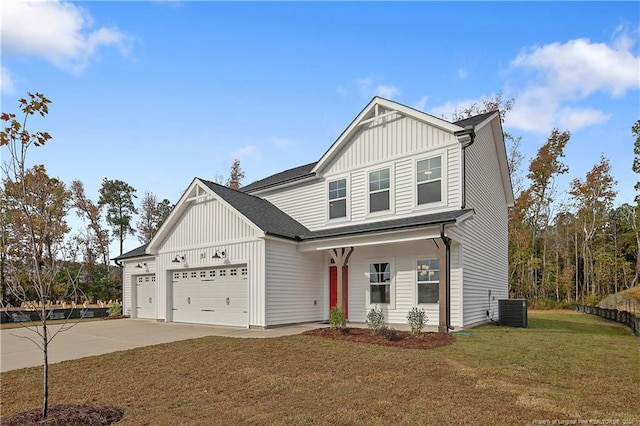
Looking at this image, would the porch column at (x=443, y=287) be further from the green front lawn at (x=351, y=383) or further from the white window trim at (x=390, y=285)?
the white window trim at (x=390, y=285)

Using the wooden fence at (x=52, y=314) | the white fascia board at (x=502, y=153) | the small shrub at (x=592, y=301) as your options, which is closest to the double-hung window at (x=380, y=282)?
the white fascia board at (x=502, y=153)

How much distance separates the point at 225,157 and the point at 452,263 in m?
29.9

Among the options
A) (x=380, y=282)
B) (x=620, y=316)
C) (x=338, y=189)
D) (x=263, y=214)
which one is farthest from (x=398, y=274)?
(x=620, y=316)

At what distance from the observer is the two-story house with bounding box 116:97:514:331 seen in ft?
40.7

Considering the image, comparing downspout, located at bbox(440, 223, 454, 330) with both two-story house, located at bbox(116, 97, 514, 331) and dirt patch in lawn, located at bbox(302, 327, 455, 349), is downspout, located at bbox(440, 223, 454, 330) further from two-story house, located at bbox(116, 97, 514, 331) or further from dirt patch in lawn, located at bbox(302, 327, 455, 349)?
dirt patch in lawn, located at bbox(302, 327, 455, 349)

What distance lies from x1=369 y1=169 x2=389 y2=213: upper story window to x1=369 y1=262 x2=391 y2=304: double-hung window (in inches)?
80.1

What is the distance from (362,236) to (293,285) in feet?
11.1

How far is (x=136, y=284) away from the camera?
2041 centimetres

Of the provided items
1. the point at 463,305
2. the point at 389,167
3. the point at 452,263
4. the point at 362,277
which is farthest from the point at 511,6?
the point at 362,277

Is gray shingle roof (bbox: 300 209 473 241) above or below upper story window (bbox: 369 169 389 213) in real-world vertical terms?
below

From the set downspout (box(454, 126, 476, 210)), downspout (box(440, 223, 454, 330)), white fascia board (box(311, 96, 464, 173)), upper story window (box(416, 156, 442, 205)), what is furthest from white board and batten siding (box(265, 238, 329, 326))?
downspout (box(454, 126, 476, 210))

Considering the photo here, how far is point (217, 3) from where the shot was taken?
9875 millimetres

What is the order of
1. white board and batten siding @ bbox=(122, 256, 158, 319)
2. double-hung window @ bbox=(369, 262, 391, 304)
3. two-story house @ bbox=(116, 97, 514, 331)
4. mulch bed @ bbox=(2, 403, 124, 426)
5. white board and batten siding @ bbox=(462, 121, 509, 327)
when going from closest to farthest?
mulch bed @ bbox=(2, 403, 124, 426) < two-story house @ bbox=(116, 97, 514, 331) < white board and batten siding @ bbox=(462, 121, 509, 327) < double-hung window @ bbox=(369, 262, 391, 304) < white board and batten siding @ bbox=(122, 256, 158, 319)

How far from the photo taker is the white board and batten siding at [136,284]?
19344 millimetres
